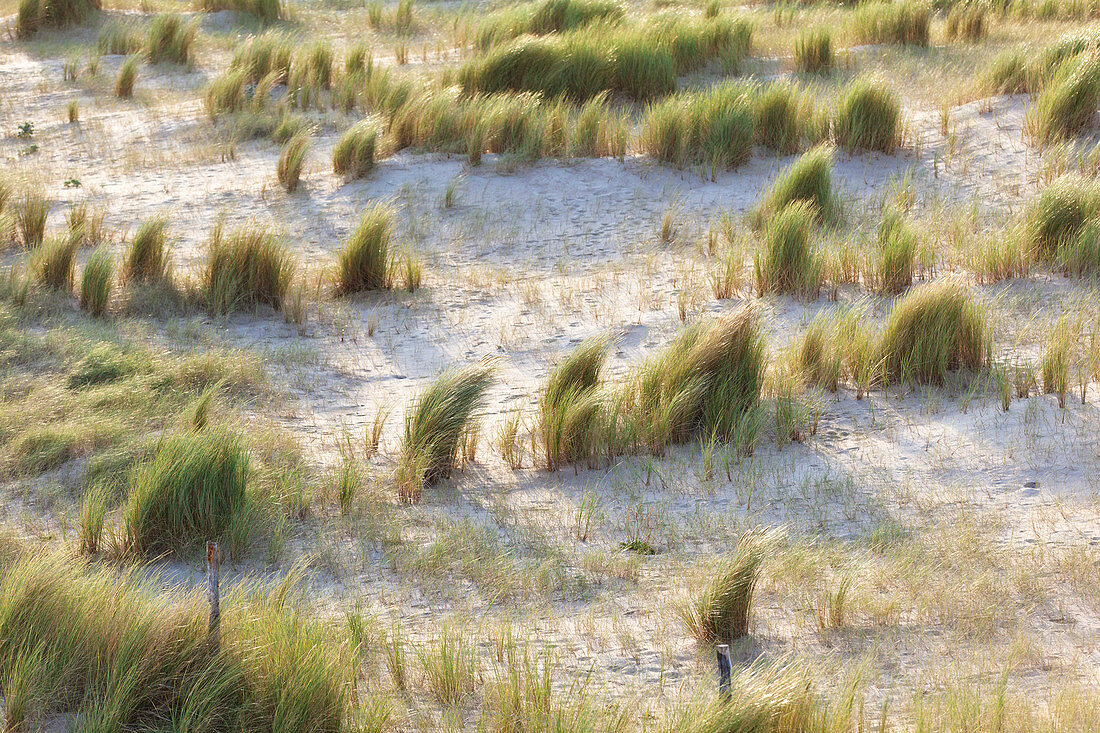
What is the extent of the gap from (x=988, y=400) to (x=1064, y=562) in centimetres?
112

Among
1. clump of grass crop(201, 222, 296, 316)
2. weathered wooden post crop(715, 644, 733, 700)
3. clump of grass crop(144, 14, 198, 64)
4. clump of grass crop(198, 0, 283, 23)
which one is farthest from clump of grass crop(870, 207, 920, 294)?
clump of grass crop(198, 0, 283, 23)

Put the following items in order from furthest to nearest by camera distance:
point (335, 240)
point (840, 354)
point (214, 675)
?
point (335, 240) < point (840, 354) < point (214, 675)

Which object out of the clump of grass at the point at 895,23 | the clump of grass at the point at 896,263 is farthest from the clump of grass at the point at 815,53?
the clump of grass at the point at 896,263

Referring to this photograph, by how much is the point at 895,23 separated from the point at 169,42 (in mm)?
7681

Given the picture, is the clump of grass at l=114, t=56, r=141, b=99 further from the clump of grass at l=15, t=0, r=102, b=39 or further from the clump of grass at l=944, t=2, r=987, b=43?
the clump of grass at l=944, t=2, r=987, b=43

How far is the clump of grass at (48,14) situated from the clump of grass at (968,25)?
396 inches

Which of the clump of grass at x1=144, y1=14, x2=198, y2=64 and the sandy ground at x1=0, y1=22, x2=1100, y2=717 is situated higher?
the clump of grass at x1=144, y1=14, x2=198, y2=64

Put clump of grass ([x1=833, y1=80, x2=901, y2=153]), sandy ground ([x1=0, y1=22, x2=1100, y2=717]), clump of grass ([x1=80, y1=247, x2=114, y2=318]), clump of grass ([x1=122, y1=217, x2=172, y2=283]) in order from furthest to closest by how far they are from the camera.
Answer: clump of grass ([x1=833, y1=80, x2=901, y2=153]) < clump of grass ([x1=122, y1=217, x2=172, y2=283]) < clump of grass ([x1=80, y1=247, x2=114, y2=318]) < sandy ground ([x1=0, y1=22, x2=1100, y2=717])

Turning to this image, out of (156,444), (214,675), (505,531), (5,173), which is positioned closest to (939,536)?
(505,531)

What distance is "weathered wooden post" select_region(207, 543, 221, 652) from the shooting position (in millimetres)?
2420

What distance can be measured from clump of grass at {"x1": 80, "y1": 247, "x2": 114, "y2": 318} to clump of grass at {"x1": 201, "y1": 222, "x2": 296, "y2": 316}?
51 centimetres

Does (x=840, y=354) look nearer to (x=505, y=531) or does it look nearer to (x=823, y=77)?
(x=505, y=531)

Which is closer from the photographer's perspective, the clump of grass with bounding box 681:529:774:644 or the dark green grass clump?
the dark green grass clump

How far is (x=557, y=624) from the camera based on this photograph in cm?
295
